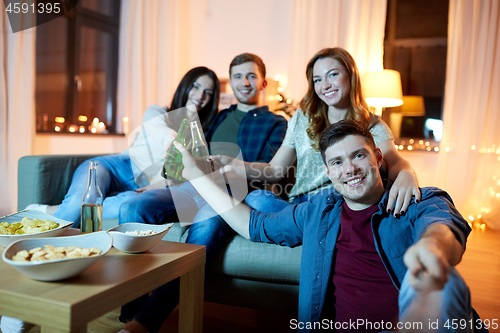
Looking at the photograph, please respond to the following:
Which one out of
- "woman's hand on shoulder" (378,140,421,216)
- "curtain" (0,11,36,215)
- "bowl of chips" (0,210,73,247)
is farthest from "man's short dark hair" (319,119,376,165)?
"curtain" (0,11,36,215)

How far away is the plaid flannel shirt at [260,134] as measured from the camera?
191 cm

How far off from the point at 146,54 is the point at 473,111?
3.42 meters

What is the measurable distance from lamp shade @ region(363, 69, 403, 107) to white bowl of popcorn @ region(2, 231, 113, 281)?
310cm

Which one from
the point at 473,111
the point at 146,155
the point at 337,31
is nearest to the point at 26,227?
the point at 146,155

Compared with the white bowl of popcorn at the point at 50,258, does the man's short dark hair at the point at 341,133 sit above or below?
above

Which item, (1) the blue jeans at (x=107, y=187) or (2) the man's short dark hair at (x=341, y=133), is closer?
(2) the man's short dark hair at (x=341, y=133)

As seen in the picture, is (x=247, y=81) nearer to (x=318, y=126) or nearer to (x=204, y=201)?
(x=318, y=126)

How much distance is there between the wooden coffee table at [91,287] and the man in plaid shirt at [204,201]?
0.22 meters

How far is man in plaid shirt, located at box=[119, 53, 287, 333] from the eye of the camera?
1.19 meters

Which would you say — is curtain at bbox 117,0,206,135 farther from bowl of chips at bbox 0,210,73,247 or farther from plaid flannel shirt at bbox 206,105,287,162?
bowl of chips at bbox 0,210,73,247

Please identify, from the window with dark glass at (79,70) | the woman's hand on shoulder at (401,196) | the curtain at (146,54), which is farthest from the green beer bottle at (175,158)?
the curtain at (146,54)

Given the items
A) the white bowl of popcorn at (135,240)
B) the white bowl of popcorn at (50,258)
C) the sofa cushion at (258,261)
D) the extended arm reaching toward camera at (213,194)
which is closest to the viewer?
the white bowl of popcorn at (50,258)

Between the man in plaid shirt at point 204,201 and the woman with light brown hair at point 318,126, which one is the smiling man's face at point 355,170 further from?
the man in plaid shirt at point 204,201

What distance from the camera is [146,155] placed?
5.88 ft
